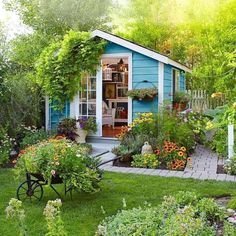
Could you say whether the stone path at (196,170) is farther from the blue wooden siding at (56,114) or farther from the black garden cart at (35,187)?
the blue wooden siding at (56,114)

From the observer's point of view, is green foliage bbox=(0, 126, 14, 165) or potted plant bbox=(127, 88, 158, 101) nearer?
green foliage bbox=(0, 126, 14, 165)

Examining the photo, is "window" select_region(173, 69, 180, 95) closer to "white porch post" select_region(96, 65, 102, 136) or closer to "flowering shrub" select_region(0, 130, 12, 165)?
"white porch post" select_region(96, 65, 102, 136)

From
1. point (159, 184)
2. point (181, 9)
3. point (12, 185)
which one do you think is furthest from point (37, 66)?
point (181, 9)

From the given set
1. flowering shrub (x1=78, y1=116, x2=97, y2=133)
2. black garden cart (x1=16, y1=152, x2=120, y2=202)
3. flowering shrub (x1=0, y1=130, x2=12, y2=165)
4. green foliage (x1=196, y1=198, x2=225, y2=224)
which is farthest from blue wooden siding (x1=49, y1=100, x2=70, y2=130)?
green foliage (x1=196, y1=198, x2=225, y2=224)

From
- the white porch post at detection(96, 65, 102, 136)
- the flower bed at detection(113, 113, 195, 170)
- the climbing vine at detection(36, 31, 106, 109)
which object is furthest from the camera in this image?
the white porch post at detection(96, 65, 102, 136)

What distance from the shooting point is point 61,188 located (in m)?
5.81

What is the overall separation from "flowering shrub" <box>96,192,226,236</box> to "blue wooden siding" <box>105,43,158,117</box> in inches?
215

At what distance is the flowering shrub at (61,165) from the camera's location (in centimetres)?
466

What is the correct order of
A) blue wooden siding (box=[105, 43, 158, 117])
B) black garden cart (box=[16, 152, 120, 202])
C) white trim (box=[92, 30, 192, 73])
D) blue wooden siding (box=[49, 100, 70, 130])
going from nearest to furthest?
black garden cart (box=[16, 152, 120, 202]) < white trim (box=[92, 30, 192, 73]) < blue wooden siding (box=[105, 43, 158, 117]) < blue wooden siding (box=[49, 100, 70, 130])

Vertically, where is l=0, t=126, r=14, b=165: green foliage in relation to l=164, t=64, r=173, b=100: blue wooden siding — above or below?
below

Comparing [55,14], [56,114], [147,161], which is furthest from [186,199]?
[55,14]

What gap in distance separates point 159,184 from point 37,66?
5630 millimetres

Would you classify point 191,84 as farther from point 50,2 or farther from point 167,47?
point 50,2

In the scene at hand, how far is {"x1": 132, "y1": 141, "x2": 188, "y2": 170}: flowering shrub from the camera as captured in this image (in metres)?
7.46
